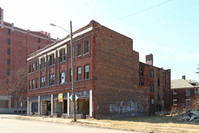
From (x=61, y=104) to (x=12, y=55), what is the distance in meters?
36.9

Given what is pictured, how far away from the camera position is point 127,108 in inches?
1264

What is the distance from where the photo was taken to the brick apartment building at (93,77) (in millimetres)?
27531

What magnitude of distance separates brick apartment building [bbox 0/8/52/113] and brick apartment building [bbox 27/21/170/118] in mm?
21359

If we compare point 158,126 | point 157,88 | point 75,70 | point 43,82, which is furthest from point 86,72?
point 157,88

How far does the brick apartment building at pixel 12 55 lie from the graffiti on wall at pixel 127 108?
112ft

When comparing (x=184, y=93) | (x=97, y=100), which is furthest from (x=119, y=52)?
(x=184, y=93)

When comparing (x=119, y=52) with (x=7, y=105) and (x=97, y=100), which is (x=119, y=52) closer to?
(x=97, y=100)

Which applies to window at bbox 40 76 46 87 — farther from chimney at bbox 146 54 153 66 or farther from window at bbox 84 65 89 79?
chimney at bbox 146 54 153 66

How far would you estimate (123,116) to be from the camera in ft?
101

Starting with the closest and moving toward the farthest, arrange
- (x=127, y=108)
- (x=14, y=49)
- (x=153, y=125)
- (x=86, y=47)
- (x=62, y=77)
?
(x=153, y=125), (x=86, y=47), (x=127, y=108), (x=62, y=77), (x=14, y=49)

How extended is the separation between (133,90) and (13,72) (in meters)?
42.4

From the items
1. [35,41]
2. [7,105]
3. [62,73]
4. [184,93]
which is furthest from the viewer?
[35,41]

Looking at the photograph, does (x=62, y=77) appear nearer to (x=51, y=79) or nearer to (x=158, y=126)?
(x=51, y=79)

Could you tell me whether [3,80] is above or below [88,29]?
below
